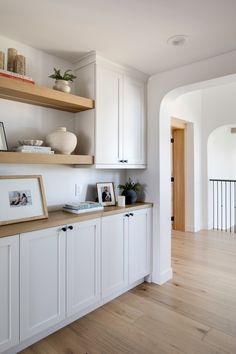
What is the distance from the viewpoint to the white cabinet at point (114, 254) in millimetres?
2336

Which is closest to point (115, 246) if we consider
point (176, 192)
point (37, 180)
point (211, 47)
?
point (37, 180)

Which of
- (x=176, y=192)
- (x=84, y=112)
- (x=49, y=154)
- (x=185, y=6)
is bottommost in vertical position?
(x=176, y=192)

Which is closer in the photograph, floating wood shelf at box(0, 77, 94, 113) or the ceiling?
the ceiling

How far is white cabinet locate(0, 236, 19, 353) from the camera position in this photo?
1638 millimetres

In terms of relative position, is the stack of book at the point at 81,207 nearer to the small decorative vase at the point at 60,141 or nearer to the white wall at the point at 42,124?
the white wall at the point at 42,124

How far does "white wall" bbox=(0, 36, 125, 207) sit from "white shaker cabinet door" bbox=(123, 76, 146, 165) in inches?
20.3

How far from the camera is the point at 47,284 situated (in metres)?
1.89

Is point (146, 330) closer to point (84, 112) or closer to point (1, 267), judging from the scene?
point (1, 267)

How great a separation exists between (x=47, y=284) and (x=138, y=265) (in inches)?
45.0

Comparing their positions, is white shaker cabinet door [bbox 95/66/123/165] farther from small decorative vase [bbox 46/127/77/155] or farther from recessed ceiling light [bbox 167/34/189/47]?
recessed ceiling light [bbox 167/34/189/47]

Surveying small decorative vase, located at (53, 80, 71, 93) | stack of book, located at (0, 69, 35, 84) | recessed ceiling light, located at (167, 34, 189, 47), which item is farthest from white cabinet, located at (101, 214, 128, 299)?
recessed ceiling light, located at (167, 34, 189, 47)

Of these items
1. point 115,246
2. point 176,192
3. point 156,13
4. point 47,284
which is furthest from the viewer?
point 176,192

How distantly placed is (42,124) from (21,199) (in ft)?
2.50

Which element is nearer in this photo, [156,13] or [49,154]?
[156,13]
